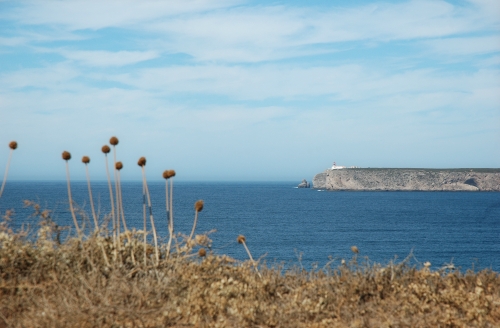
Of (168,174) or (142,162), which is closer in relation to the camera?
(168,174)

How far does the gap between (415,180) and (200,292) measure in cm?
19796

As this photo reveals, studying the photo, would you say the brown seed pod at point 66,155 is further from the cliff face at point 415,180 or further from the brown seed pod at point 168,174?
the cliff face at point 415,180

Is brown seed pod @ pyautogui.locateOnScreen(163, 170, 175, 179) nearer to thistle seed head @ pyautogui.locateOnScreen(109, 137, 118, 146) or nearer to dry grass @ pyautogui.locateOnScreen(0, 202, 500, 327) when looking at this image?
thistle seed head @ pyautogui.locateOnScreen(109, 137, 118, 146)

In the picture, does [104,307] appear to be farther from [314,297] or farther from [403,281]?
[403,281]

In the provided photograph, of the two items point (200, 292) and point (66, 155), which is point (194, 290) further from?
point (66, 155)

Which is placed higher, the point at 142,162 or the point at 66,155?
the point at 66,155

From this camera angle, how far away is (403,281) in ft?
19.2

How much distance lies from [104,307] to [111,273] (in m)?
0.78

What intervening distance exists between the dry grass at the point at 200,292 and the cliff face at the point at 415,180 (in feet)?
608

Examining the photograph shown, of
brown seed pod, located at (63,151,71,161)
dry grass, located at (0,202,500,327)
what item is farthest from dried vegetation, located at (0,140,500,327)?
brown seed pod, located at (63,151,71,161)

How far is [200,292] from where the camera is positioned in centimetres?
491

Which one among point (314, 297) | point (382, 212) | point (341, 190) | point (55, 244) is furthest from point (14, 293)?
point (341, 190)

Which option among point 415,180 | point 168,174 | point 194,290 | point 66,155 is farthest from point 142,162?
point 415,180

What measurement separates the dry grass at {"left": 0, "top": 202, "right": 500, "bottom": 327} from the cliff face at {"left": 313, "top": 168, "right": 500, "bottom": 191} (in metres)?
185
